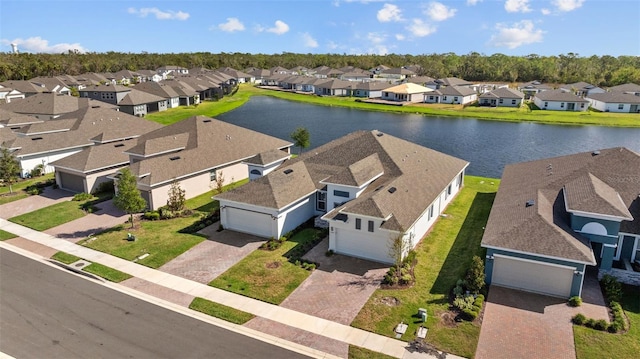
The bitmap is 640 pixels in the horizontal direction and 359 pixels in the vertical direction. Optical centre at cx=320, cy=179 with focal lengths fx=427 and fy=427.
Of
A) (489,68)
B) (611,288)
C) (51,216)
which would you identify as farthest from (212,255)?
(489,68)

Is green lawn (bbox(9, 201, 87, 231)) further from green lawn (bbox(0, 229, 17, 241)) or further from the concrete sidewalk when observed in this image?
the concrete sidewalk

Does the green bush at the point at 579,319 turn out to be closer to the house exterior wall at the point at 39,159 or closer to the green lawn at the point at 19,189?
the green lawn at the point at 19,189

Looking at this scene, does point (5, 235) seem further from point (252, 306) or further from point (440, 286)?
point (440, 286)

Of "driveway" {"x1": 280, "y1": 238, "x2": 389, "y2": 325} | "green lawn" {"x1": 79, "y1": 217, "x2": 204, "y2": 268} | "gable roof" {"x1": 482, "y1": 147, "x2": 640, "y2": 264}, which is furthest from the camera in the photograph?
"green lawn" {"x1": 79, "y1": 217, "x2": 204, "y2": 268}

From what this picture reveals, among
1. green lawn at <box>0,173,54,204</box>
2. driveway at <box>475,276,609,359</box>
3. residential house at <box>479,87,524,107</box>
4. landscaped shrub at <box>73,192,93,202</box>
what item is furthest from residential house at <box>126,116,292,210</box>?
residential house at <box>479,87,524,107</box>

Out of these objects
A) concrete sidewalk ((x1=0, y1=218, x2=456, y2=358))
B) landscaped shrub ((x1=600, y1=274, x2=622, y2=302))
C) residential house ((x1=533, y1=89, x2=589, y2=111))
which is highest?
residential house ((x1=533, y1=89, x2=589, y2=111))

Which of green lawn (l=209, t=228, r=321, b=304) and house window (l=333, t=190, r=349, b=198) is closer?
green lawn (l=209, t=228, r=321, b=304)
